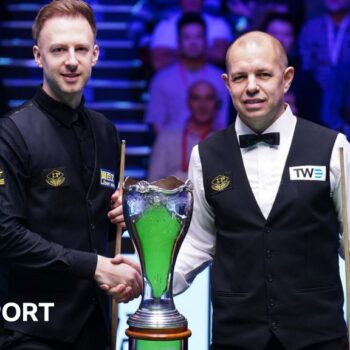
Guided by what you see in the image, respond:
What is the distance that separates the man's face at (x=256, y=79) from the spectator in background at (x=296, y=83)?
11.8 ft

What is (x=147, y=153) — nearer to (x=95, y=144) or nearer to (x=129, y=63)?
(x=129, y=63)

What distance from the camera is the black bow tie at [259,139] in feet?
8.70

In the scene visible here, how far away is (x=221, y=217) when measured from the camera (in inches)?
103

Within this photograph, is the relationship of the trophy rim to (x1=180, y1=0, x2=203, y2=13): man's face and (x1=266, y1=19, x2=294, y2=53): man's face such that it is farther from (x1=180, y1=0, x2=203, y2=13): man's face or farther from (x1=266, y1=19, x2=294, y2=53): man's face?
(x1=180, y1=0, x2=203, y2=13): man's face

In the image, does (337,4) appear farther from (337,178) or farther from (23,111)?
(23,111)

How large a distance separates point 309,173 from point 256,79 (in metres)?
0.31

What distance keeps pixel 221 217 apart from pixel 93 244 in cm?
38

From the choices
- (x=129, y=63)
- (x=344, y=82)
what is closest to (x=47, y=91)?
(x=344, y=82)

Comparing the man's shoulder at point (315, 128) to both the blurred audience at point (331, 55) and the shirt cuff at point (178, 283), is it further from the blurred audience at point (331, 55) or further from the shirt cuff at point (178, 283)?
the blurred audience at point (331, 55)

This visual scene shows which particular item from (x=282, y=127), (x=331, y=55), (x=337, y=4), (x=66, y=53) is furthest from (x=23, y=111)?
Result: (x=337, y=4)

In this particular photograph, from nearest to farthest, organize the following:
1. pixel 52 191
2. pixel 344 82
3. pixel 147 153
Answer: pixel 52 191 < pixel 344 82 < pixel 147 153

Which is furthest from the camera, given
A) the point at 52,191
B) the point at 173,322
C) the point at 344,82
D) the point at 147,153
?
the point at 147,153

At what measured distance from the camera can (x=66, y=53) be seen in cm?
257

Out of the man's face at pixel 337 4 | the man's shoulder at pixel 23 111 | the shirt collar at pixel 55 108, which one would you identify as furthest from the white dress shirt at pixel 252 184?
the man's face at pixel 337 4
